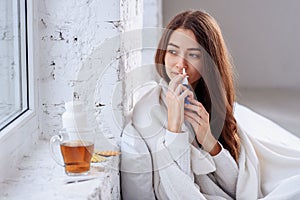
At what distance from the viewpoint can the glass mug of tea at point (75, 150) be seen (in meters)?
1.25

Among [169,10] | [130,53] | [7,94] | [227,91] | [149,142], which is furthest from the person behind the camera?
[169,10]

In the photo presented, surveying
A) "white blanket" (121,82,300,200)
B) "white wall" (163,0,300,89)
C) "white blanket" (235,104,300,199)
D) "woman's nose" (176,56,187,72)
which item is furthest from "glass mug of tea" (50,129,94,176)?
"white wall" (163,0,300,89)

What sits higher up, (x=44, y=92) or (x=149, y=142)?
(x=44, y=92)

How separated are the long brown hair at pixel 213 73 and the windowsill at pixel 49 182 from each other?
0.40 meters

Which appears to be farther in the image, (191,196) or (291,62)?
(291,62)

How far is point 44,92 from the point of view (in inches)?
60.2

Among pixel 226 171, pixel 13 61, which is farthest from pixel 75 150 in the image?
pixel 226 171

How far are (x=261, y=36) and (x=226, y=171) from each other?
402 centimetres

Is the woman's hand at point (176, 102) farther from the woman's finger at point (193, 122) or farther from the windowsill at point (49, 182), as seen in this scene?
the windowsill at point (49, 182)

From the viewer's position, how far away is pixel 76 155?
125cm

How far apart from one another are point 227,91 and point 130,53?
1.22ft

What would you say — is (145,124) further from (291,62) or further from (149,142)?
(291,62)

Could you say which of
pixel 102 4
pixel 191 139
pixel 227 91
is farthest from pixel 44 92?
pixel 227 91

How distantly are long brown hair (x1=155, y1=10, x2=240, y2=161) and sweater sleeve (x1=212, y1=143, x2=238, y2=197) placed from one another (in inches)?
2.4
